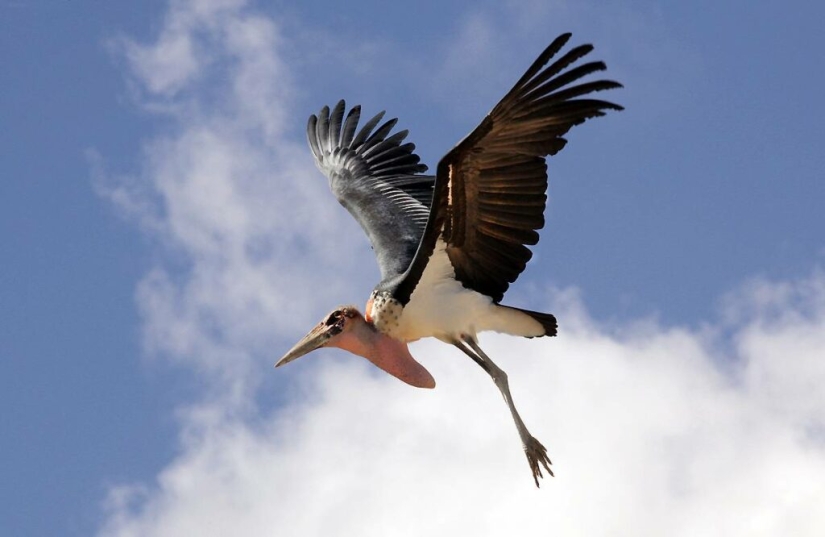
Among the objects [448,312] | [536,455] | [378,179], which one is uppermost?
[378,179]

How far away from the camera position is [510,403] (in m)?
16.2

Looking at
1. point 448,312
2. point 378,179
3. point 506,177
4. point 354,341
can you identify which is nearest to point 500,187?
point 506,177

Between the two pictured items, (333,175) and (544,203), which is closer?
(544,203)

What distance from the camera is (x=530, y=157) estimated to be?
48.1ft

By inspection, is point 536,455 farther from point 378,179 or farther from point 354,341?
point 378,179

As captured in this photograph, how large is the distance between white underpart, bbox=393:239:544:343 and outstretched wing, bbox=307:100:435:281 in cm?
110

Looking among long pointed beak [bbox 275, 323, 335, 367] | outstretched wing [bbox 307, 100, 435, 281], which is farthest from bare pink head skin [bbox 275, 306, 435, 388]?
outstretched wing [bbox 307, 100, 435, 281]

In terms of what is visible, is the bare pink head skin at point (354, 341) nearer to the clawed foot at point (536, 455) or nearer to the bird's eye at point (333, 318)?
the bird's eye at point (333, 318)

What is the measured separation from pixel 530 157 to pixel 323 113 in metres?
8.47

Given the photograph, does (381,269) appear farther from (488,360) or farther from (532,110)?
(532,110)

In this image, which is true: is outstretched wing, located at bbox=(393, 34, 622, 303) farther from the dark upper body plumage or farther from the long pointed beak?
the long pointed beak

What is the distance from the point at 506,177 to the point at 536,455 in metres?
3.33

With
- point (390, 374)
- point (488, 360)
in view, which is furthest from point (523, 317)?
point (390, 374)

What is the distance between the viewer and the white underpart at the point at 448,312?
52.3 ft
